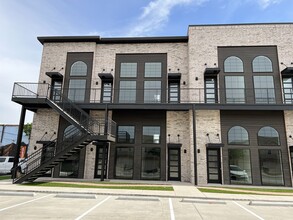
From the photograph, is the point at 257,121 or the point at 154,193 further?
the point at 257,121

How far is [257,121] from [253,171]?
333cm

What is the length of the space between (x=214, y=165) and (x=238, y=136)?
256 cm

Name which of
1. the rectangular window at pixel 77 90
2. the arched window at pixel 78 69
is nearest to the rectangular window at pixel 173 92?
the rectangular window at pixel 77 90

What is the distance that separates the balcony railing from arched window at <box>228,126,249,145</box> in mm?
1893

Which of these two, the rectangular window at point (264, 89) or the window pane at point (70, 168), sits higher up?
the rectangular window at point (264, 89)

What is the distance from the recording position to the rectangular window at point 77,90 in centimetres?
1587

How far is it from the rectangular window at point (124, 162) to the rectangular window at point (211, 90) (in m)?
6.62

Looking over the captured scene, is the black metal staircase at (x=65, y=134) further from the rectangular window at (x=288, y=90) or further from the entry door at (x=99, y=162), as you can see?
the rectangular window at (x=288, y=90)

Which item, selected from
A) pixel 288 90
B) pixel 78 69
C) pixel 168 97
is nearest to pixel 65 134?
pixel 78 69

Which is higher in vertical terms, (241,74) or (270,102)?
(241,74)

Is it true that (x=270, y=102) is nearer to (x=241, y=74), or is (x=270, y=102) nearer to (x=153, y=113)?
(x=241, y=74)

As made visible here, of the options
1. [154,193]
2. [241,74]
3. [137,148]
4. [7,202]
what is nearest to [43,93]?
[137,148]

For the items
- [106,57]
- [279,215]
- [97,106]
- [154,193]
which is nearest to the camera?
[279,215]

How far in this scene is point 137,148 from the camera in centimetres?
1471
